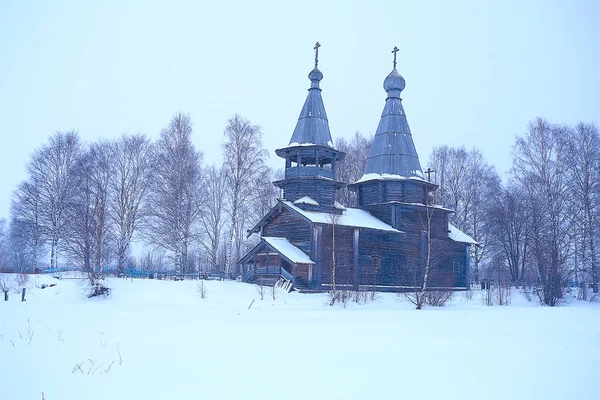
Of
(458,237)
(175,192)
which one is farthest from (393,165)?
(175,192)

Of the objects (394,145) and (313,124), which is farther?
(394,145)

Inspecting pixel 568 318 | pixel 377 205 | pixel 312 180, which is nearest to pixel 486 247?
pixel 377 205

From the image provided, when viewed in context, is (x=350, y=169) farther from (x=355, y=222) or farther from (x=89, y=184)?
(x=89, y=184)

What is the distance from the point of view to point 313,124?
2670 cm

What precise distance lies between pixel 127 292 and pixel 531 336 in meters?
15.2

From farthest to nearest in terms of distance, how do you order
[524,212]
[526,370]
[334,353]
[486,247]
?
1. [486,247]
2. [524,212]
3. [334,353]
4. [526,370]

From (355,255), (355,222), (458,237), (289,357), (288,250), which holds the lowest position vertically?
(289,357)

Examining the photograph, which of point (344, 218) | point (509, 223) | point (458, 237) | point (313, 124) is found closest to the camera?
point (344, 218)

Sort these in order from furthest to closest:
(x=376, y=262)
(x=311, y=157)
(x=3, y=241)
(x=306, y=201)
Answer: (x=3, y=241), (x=311, y=157), (x=376, y=262), (x=306, y=201)

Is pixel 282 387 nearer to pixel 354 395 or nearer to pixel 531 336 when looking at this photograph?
pixel 354 395

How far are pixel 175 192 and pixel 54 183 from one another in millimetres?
7163

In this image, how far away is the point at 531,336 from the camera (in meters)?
10.3

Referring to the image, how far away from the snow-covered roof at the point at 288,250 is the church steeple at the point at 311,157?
86.1 inches

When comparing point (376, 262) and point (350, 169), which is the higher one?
point (350, 169)
